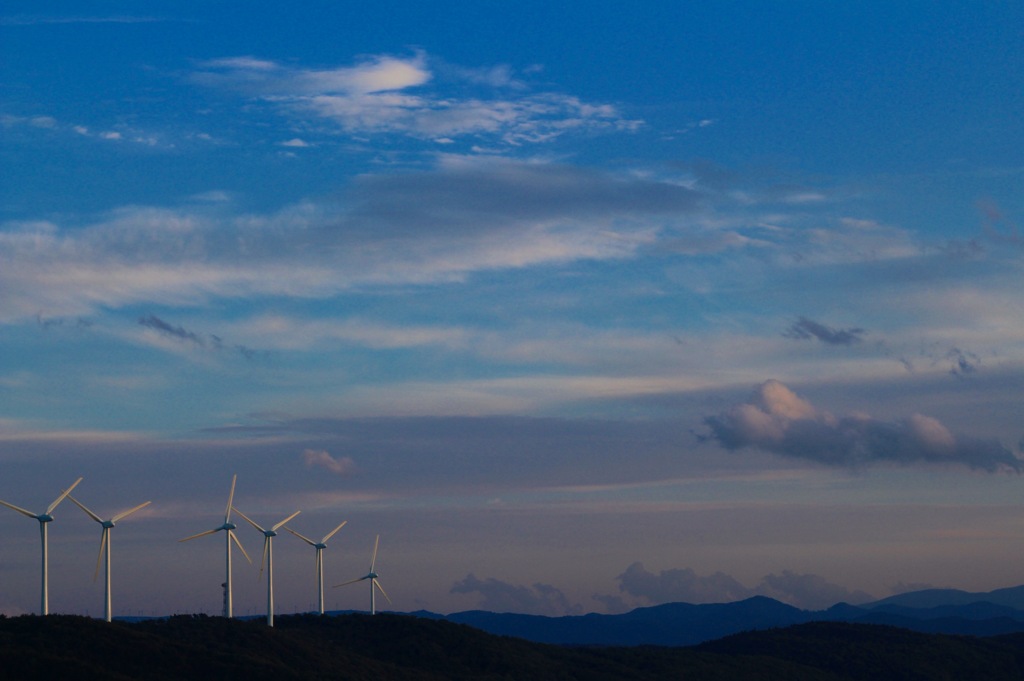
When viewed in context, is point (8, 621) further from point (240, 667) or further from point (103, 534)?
point (240, 667)

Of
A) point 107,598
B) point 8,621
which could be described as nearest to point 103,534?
point 107,598

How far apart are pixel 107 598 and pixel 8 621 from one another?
17.7 m

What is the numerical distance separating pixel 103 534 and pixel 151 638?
58.7 feet

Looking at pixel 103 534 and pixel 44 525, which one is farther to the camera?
pixel 103 534

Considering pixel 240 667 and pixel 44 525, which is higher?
pixel 44 525

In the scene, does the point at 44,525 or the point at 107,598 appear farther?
the point at 107,598

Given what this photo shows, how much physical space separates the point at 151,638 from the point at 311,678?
1012 inches

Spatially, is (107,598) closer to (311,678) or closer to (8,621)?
(8,621)

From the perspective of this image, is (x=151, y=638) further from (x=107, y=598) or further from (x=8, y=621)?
(x=8, y=621)

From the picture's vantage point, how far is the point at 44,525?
179 meters

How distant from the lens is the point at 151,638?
192875mm

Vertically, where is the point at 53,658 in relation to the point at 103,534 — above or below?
below

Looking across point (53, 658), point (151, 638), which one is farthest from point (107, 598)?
point (53, 658)

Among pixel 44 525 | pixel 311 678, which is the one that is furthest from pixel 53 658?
pixel 311 678
